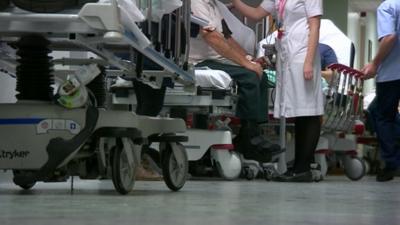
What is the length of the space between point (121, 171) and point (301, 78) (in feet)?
5.89

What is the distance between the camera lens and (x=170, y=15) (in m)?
2.78

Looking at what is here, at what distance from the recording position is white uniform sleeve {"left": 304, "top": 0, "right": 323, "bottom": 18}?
13.4 ft

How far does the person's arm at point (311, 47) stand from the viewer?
400 cm

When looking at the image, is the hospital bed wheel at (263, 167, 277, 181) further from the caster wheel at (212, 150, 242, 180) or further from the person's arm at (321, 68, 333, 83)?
the person's arm at (321, 68, 333, 83)

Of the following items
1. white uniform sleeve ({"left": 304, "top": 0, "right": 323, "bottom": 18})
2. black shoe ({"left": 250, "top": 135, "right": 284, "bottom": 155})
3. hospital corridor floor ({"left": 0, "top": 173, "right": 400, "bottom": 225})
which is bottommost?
hospital corridor floor ({"left": 0, "top": 173, "right": 400, "bottom": 225})

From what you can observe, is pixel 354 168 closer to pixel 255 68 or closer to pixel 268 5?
pixel 255 68

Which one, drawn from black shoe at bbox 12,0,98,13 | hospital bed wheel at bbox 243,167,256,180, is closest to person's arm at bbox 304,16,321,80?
→ hospital bed wheel at bbox 243,167,256,180

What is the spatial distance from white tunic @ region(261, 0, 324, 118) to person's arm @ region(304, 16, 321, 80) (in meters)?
0.04

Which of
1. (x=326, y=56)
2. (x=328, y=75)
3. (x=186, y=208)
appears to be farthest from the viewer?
(x=326, y=56)

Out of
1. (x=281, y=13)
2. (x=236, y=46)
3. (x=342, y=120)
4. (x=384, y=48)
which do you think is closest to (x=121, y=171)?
(x=281, y=13)

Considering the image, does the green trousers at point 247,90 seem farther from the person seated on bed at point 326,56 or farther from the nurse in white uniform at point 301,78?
the person seated on bed at point 326,56

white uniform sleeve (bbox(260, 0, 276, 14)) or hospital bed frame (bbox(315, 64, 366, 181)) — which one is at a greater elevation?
white uniform sleeve (bbox(260, 0, 276, 14))

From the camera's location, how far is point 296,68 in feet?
13.5

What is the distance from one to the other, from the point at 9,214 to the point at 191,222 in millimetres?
437
